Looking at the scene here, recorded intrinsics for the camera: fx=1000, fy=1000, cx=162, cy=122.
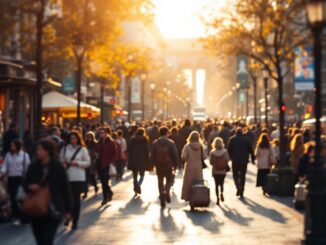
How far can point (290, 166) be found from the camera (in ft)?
88.0

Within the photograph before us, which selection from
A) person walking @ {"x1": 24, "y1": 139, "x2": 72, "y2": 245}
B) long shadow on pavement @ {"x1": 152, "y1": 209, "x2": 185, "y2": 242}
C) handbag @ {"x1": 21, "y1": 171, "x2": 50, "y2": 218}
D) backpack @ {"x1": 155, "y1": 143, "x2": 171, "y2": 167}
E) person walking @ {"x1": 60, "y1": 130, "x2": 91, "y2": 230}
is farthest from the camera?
backpack @ {"x1": 155, "y1": 143, "x2": 171, "y2": 167}

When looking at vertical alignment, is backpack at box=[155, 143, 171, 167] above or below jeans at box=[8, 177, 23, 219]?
above

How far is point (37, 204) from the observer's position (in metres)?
11.3

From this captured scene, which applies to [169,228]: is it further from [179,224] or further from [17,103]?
[17,103]

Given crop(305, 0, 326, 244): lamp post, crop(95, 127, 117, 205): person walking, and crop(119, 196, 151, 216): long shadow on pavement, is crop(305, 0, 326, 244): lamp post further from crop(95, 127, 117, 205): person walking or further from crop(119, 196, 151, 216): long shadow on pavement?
crop(95, 127, 117, 205): person walking

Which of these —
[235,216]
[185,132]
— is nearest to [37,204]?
[235,216]

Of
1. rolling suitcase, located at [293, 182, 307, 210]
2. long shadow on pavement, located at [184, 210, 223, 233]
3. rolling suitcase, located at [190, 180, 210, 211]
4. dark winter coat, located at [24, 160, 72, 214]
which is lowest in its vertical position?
long shadow on pavement, located at [184, 210, 223, 233]

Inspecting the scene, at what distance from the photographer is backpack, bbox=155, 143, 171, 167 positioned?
23031mm

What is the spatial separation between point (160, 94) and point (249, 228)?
117 m

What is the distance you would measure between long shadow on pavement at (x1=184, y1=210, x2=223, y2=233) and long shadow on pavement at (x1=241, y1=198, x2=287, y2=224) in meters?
1.09

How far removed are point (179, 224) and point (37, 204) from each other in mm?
8105

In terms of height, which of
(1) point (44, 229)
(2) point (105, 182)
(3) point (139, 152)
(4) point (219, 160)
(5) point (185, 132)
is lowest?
(2) point (105, 182)

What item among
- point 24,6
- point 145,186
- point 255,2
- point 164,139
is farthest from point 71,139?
point 255,2

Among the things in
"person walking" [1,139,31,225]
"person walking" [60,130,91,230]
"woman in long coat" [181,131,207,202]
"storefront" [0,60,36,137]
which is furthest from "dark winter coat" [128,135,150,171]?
"storefront" [0,60,36,137]
